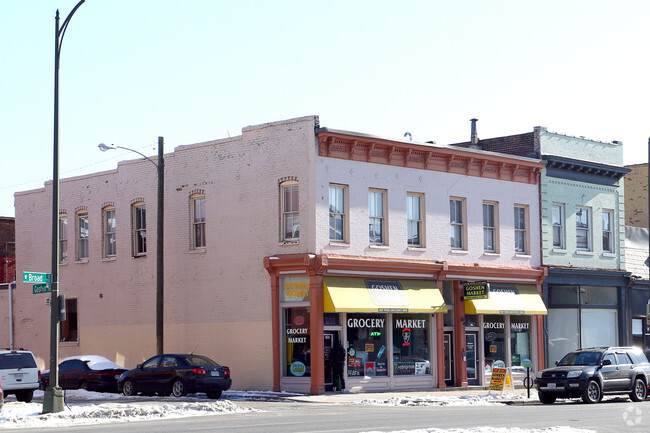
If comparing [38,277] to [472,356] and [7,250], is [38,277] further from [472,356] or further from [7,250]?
[7,250]

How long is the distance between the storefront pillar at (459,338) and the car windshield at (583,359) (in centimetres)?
667

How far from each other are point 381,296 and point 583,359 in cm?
710

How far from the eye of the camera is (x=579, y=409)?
2472 centimetres

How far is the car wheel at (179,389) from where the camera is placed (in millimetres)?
30375

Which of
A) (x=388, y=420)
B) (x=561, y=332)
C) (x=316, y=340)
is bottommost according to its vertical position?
(x=388, y=420)

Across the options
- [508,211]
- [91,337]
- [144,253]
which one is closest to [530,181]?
[508,211]

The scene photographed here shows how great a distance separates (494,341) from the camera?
38000mm

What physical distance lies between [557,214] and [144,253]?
642 inches

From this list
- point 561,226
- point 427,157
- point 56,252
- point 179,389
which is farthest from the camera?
point 561,226

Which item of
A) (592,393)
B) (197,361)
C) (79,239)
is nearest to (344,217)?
(197,361)

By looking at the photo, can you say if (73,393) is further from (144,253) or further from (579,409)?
(579,409)

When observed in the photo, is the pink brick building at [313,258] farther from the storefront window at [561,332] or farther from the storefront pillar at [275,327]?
the storefront window at [561,332]

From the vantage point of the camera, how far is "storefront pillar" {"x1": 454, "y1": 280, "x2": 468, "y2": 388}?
36250 mm

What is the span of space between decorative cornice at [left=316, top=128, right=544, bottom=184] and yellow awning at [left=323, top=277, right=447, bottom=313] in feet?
13.3
